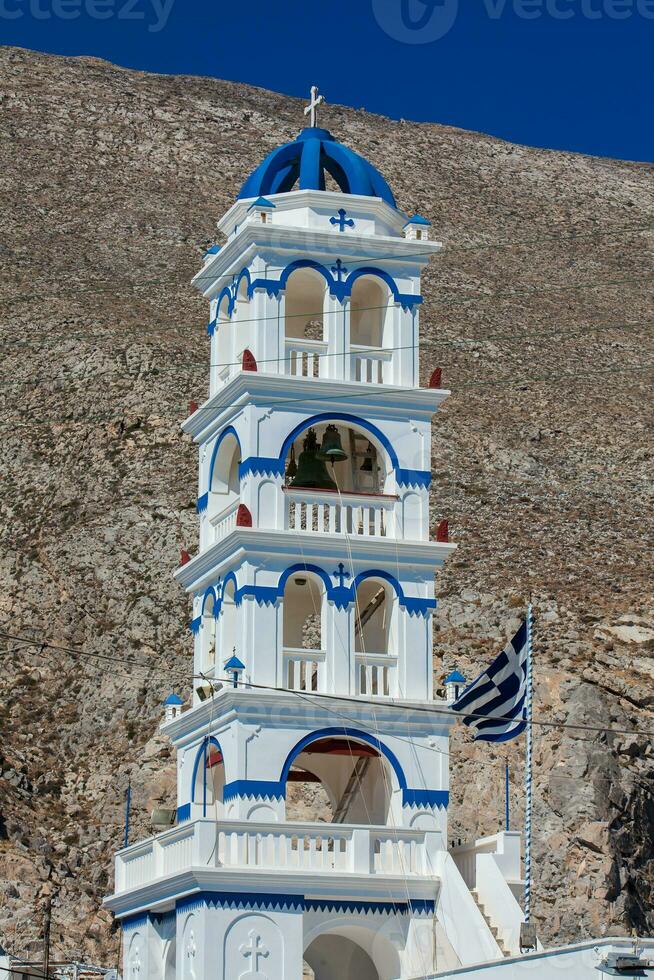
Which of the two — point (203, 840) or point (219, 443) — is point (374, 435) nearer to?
point (219, 443)

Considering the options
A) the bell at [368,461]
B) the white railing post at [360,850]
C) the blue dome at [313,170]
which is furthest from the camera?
the blue dome at [313,170]

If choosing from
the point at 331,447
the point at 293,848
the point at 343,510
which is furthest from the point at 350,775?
the point at 331,447

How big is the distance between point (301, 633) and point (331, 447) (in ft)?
14.6

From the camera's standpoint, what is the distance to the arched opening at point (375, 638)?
38594mm

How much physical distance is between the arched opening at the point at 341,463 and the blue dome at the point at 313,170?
534cm

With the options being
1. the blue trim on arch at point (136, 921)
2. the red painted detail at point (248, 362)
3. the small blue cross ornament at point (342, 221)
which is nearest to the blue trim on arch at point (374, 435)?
the red painted detail at point (248, 362)

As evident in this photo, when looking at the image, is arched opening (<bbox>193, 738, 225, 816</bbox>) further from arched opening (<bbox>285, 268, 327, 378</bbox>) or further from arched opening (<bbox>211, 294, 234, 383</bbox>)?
arched opening (<bbox>211, 294, 234, 383</bbox>)

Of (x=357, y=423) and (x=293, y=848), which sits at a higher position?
(x=357, y=423)

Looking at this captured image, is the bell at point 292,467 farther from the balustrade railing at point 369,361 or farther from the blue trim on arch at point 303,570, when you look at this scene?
the blue trim on arch at point 303,570

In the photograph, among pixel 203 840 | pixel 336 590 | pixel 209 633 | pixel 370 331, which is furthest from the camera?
pixel 370 331

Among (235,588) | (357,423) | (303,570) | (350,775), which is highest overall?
(357,423)

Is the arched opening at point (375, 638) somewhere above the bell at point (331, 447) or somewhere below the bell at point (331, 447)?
below

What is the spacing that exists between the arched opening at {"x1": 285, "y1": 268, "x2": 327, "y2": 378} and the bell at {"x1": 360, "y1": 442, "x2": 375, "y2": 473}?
80.3 inches

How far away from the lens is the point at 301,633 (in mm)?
41688
